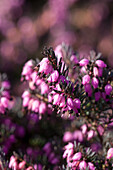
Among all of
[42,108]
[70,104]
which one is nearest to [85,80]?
[70,104]

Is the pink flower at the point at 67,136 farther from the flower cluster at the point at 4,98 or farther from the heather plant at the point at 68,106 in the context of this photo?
the flower cluster at the point at 4,98

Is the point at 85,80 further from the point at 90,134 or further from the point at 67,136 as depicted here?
the point at 67,136

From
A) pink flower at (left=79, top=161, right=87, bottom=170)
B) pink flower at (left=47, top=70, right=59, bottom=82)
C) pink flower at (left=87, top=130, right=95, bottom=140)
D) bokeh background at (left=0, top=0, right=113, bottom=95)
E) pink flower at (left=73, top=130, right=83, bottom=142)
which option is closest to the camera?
pink flower at (left=47, top=70, right=59, bottom=82)

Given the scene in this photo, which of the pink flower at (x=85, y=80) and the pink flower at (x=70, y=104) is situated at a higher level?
the pink flower at (x=85, y=80)

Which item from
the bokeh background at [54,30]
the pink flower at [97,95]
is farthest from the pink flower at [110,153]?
the bokeh background at [54,30]

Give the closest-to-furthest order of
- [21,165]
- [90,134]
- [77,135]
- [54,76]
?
[54,76] < [21,165] < [90,134] < [77,135]

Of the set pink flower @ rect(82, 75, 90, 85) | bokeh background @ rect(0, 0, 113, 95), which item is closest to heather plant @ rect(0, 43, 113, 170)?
pink flower @ rect(82, 75, 90, 85)

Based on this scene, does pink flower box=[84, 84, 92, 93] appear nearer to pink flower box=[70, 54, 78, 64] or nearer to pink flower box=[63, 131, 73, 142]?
pink flower box=[70, 54, 78, 64]
